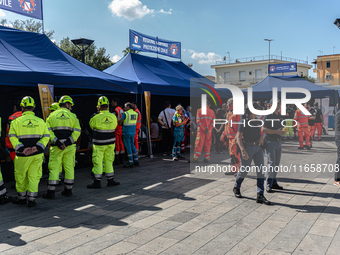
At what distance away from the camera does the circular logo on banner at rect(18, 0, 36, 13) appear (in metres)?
9.07

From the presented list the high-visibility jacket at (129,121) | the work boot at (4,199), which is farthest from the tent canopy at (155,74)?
the work boot at (4,199)

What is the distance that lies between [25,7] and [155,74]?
16.4 ft

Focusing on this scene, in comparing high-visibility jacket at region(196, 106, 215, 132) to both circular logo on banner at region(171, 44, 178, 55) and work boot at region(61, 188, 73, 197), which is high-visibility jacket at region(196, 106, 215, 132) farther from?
circular logo on banner at region(171, 44, 178, 55)

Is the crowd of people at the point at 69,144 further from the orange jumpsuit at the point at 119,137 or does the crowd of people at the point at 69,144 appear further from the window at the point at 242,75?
the window at the point at 242,75

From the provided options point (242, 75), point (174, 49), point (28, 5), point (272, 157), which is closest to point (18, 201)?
point (272, 157)

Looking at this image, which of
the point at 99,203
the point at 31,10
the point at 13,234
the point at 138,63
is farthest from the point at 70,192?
the point at 138,63

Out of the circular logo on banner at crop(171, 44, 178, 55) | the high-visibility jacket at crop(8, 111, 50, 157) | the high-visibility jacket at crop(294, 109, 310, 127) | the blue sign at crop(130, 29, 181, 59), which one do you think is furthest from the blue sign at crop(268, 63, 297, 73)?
the high-visibility jacket at crop(8, 111, 50, 157)

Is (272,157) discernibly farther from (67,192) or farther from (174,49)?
(174,49)

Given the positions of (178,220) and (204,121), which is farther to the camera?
(204,121)

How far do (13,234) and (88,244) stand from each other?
118 cm

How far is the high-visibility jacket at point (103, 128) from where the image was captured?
6684 millimetres

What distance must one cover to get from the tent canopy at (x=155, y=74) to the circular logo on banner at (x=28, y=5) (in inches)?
138

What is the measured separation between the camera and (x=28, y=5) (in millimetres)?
9258

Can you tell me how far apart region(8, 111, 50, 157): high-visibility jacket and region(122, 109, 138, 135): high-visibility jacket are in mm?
3307
